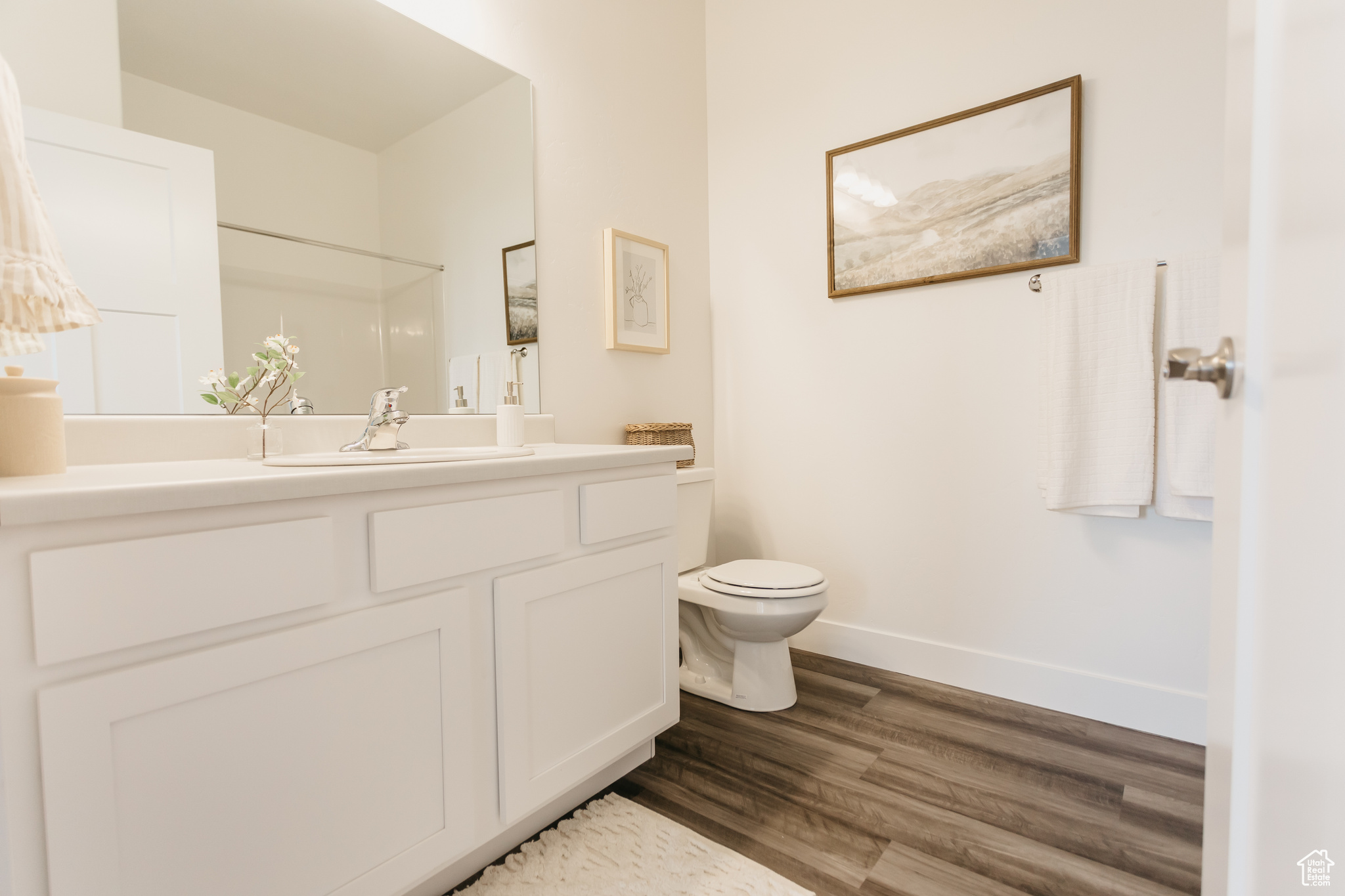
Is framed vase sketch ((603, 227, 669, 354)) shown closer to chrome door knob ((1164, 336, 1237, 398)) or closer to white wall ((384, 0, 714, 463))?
white wall ((384, 0, 714, 463))

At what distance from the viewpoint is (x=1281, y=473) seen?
46 centimetres

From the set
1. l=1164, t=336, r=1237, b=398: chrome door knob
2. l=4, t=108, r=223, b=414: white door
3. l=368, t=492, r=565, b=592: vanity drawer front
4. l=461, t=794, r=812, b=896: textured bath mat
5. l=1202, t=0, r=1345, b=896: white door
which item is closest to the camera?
l=1202, t=0, r=1345, b=896: white door

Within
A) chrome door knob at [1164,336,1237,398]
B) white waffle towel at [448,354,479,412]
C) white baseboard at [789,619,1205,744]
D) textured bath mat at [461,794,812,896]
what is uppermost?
white waffle towel at [448,354,479,412]

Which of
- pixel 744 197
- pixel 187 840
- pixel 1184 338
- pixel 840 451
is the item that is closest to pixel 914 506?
pixel 840 451

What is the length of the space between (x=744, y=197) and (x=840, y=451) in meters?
1.07

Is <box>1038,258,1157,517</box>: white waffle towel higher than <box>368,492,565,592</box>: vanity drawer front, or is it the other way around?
<box>1038,258,1157,517</box>: white waffle towel

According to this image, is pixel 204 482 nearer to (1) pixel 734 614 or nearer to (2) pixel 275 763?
(2) pixel 275 763

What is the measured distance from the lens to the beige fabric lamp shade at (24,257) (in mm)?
788

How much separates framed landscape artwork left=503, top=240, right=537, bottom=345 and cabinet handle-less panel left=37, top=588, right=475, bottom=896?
3.20 feet

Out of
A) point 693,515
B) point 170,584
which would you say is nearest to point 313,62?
point 170,584

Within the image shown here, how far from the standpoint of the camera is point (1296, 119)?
1.45ft

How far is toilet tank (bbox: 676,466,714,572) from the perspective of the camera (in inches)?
83.4

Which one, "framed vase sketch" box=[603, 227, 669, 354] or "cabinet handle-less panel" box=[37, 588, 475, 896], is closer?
"cabinet handle-less panel" box=[37, 588, 475, 896]

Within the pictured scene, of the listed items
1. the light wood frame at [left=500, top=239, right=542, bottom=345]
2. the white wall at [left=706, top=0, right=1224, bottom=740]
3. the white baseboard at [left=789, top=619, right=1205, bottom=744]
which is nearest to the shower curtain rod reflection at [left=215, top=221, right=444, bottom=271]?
the light wood frame at [left=500, top=239, right=542, bottom=345]
